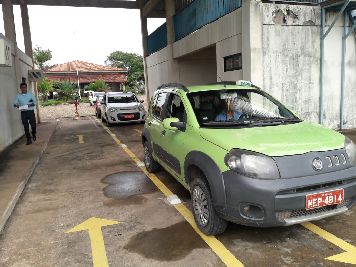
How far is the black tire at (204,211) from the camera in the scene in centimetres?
357

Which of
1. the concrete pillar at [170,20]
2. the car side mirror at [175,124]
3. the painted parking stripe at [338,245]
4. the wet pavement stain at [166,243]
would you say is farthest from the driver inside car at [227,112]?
the concrete pillar at [170,20]

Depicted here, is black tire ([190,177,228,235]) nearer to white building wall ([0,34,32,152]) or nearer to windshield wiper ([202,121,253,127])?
windshield wiper ([202,121,253,127])

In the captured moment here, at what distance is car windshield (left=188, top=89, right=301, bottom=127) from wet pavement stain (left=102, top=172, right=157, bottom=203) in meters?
1.85

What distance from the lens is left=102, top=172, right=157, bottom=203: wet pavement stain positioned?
5.42 metres

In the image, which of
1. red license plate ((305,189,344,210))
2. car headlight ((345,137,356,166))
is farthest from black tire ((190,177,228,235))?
car headlight ((345,137,356,166))

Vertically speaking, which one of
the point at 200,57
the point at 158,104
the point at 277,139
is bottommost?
the point at 277,139

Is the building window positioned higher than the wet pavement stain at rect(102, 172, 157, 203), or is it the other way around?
the building window

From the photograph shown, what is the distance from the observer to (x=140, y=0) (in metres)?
20.8

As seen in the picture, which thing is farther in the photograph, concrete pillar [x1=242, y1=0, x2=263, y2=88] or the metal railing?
the metal railing

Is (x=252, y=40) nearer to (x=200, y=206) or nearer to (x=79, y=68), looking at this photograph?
(x=200, y=206)

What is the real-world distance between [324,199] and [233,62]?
7.59m

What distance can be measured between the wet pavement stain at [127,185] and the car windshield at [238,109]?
1846 mm

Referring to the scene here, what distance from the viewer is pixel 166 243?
12.0ft

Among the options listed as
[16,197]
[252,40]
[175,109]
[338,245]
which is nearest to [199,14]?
[252,40]
